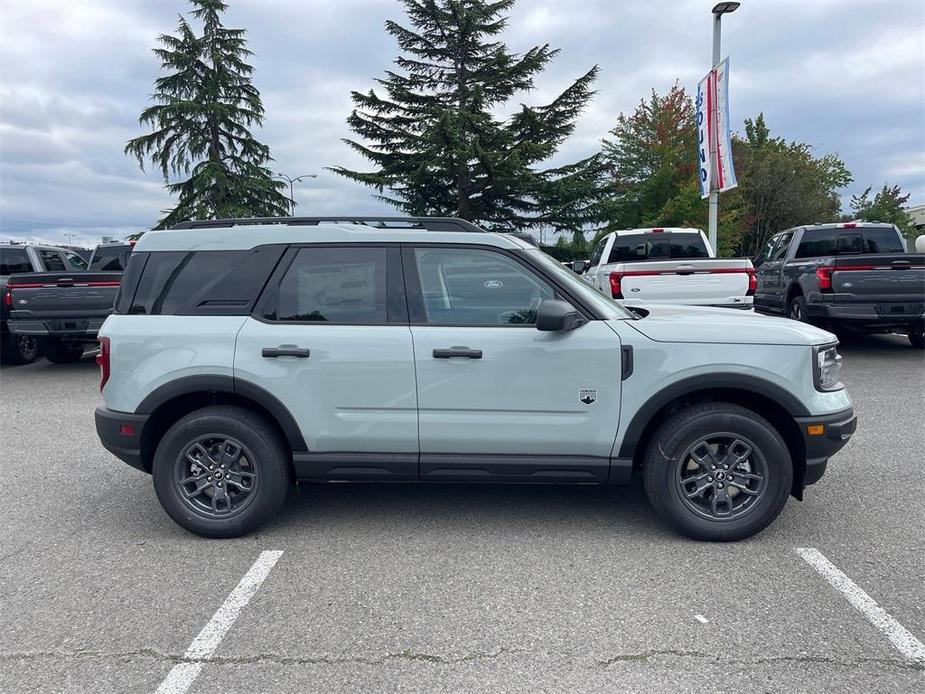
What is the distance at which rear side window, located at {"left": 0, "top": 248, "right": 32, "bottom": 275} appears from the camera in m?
11.6

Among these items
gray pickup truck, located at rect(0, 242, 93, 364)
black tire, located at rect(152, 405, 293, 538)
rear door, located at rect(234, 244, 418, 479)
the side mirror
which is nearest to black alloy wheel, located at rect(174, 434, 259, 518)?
black tire, located at rect(152, 405, 293, 538)

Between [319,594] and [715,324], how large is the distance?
254 cm

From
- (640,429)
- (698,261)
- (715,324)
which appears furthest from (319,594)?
(698,261)

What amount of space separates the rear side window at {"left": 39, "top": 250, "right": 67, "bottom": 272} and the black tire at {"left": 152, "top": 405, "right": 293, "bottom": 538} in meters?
10.4

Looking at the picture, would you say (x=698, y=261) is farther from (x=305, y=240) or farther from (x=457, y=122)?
(x=457, y=122)

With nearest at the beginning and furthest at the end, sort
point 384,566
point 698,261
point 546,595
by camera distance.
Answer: point 546,595
point 384,566
point 698,261

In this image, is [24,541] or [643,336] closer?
[643,336]

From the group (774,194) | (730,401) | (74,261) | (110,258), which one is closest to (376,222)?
(730,401)

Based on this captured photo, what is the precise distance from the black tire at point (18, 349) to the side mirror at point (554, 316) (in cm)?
1002

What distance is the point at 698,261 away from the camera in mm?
9391

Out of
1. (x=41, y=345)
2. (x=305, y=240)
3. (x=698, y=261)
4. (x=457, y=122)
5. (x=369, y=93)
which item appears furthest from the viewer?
A: (x=369, y=93)

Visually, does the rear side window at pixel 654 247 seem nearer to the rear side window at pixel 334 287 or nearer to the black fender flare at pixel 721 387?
the black fender flare at pixel 721 387

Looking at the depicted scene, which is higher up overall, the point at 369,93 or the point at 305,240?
the point at 369,93

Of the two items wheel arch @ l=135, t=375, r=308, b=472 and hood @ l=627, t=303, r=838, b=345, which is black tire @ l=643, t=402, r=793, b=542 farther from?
wheel arch @ l=135, t=375, r=308, b=472
